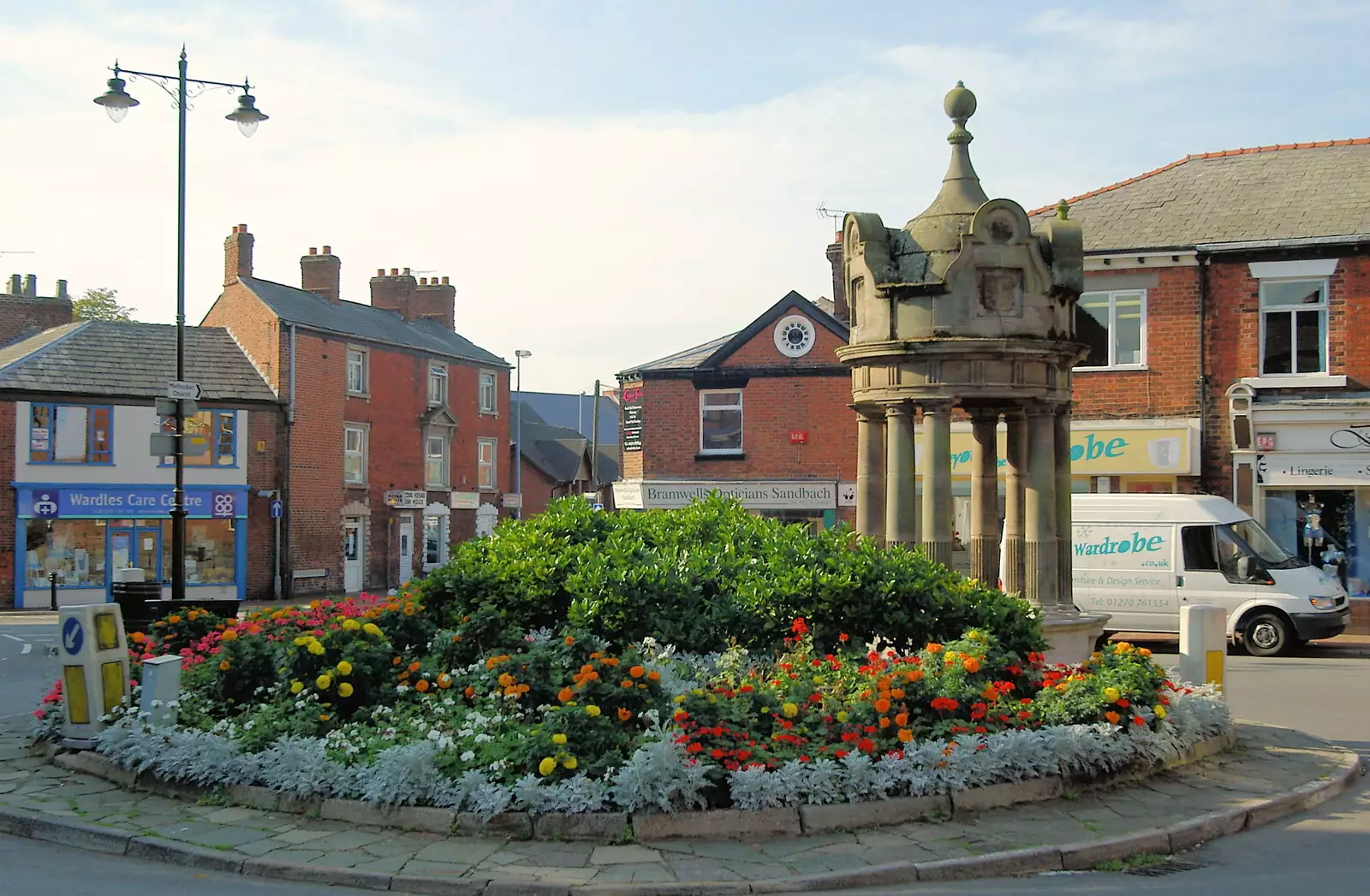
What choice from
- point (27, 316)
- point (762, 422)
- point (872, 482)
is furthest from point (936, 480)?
point (27, 316)

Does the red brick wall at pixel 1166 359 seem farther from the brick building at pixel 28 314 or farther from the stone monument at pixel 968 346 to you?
the brick building at pixel 28 314

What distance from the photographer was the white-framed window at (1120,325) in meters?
23.0

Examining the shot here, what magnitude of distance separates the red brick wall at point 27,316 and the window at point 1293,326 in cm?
3405

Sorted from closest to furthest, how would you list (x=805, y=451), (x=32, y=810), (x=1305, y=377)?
(x=32, y=810)
(x=1305, y=377)
(x=805, y=451)

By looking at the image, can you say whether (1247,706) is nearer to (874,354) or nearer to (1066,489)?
(1066,489)

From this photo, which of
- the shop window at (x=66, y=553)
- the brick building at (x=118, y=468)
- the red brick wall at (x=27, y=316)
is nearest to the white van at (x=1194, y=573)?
the brick building at (x=118, y=468)

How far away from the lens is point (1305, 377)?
21812mm

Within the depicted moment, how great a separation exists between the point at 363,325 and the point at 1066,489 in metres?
31.6

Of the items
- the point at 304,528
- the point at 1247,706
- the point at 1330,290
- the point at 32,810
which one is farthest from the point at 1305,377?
the point at 304,528

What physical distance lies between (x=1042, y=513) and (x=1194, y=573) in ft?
23.1

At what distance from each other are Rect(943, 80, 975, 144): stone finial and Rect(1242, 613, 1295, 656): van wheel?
927 centimetres

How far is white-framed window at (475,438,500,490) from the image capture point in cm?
4600

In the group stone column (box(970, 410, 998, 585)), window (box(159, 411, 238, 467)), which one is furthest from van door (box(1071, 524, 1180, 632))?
window (box(159, 411, 238, 467))

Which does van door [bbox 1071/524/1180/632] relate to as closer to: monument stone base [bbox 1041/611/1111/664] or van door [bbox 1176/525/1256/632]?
van door [bbox 1176/525/1256/632]
